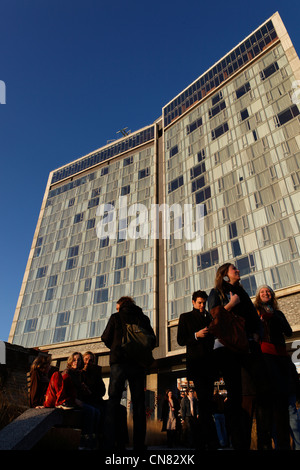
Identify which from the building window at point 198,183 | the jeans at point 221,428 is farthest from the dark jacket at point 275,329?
the building window at point 198,183

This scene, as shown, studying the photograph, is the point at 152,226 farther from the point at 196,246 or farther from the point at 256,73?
the point at 256,73

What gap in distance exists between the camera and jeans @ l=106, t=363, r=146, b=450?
3493mm

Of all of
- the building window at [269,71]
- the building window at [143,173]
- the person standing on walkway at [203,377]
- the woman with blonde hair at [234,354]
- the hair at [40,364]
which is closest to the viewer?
the woman with blonde hair at [234,354]

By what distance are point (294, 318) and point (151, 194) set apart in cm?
2288

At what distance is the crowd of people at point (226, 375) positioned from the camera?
317 centimetres

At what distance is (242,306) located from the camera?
348 centimetres

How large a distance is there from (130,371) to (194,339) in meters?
0.79

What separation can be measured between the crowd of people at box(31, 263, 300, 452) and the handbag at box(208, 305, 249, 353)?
0.01 m

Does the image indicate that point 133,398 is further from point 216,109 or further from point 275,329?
point 216,109

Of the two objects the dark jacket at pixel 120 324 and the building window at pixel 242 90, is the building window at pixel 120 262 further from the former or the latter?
the dark jacket at pixel 120 324

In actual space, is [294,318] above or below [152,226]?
below

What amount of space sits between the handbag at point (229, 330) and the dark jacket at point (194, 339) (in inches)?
13.6

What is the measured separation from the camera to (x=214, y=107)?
122 ft
